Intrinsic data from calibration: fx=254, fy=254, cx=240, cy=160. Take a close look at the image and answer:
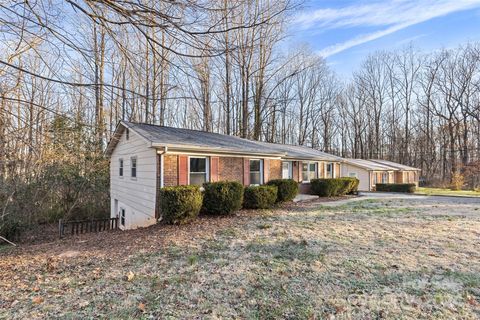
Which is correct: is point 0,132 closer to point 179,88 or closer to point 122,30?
point 122,30

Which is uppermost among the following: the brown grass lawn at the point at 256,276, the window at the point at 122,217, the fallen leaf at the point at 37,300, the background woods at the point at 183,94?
the background woods at the point at 183,94

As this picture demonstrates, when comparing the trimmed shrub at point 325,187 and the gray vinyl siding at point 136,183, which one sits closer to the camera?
the gray vinyl siding at point 136,183

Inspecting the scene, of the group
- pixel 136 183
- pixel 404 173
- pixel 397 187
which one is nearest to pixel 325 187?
pixel 136 183

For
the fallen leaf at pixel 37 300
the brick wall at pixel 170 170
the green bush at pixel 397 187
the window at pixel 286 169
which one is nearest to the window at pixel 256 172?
the window at pixel 286 169

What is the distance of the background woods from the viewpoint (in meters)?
3.37

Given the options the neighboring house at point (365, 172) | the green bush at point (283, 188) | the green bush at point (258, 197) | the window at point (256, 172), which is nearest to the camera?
the green bush at point (258, 197)

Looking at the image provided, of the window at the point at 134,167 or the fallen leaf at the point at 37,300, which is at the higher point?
the window at the point at 134,167

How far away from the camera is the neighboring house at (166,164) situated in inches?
352

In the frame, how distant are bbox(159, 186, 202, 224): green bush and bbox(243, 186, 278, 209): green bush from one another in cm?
279

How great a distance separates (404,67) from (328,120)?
13512 mm

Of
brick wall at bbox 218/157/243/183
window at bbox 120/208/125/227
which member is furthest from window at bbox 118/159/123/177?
brick wall at bbox 218/157/243/183

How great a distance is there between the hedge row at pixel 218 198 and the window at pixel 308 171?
3665mm

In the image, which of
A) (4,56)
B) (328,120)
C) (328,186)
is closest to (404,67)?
(328,120)

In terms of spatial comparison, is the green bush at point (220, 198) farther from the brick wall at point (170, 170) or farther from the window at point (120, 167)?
the window at point (120, 167)
